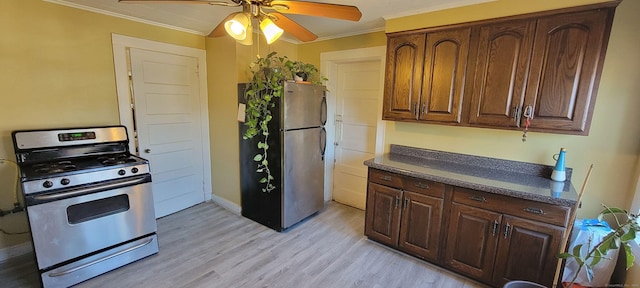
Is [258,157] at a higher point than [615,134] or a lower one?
lower

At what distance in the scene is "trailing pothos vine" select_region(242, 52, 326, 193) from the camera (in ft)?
8.70

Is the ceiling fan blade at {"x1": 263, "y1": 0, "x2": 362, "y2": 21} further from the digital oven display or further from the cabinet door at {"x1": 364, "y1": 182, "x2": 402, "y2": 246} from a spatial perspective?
the digital oven display

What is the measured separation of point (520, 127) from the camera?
203 cm

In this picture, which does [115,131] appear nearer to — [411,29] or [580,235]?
[411,29]

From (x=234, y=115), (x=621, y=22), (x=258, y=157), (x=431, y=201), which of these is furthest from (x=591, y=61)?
(x=234, y=115)

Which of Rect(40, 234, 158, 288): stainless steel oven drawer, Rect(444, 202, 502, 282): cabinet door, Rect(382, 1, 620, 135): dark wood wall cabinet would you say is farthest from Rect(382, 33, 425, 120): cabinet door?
Rect(40, 234, 158, 288): stainless steel oven drawer

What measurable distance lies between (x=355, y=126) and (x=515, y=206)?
1.97 metres

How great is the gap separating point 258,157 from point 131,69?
1.60 metres

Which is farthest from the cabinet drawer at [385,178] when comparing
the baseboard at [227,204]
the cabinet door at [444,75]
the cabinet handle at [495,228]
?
the baseboard at [227,204]

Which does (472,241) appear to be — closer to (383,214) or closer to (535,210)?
(535,210)

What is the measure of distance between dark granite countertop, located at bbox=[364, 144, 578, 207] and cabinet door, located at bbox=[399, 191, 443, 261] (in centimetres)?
23

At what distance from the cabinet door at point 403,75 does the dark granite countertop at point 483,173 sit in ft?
1.49

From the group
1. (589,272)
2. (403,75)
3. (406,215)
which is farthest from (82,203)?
(589,272)

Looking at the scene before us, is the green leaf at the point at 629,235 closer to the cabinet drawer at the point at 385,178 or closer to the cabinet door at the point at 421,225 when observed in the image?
the cabinet door at the point at 421,225
